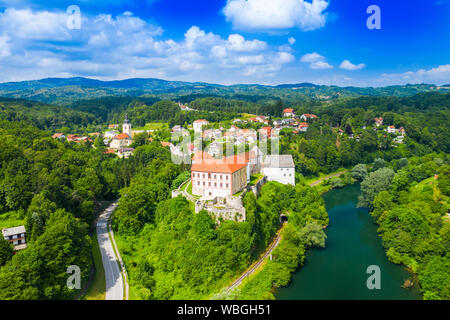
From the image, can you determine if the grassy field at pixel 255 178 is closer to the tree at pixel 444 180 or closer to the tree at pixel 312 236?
the tree at pixel 312 236

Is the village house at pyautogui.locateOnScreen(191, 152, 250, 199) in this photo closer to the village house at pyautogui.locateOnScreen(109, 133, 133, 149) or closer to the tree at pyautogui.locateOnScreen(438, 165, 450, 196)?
the tree at pyautogui.locateOnScreen(438, 165, 450, 196)

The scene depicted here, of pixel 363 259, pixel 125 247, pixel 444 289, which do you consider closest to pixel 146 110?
pixel 125 247

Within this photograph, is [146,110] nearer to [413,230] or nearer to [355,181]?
[355,181]

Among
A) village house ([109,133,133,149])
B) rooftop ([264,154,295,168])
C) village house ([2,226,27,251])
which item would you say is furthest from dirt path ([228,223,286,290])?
village house ([109,133,133,149])

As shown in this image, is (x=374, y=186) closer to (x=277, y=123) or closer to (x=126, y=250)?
(x=126, y=250)

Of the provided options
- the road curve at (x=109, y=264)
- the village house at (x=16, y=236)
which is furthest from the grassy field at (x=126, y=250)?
the village house at (x=16, y=236)

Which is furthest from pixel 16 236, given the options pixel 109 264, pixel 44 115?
pixel 44 115
